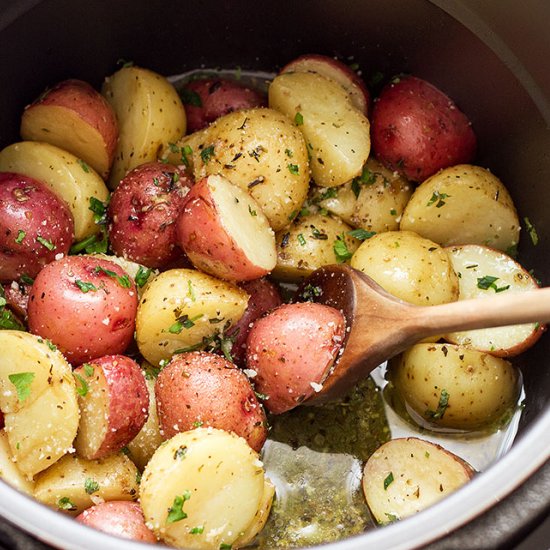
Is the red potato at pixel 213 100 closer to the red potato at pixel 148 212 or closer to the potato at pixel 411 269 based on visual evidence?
the red potato at pixel 148 212

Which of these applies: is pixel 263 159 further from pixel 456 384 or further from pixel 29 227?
pixel 456 384

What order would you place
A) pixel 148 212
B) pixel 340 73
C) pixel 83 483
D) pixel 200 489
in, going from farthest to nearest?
pixel 340 73, pixel 148 212, pixel 83 483, pixel 200 489

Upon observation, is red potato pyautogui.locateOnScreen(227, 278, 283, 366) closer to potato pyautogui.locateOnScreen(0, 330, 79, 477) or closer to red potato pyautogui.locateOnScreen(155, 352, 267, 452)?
red potato pyautogui.locateOnScreen(155, 352, 267, 452)

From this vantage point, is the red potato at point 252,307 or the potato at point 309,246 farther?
the potato at point 309,246

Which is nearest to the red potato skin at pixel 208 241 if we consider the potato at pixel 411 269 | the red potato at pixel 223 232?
the red potato at pixel 223 232

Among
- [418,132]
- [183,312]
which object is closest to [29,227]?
[183,312]

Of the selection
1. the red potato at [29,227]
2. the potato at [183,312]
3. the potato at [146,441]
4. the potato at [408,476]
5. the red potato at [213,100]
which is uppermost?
the red potato at [213,100]
